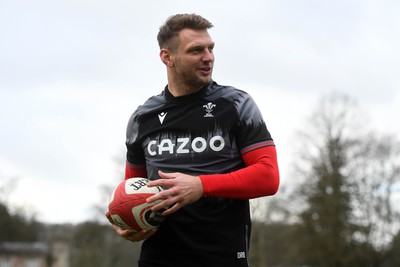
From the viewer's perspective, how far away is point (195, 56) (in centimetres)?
455

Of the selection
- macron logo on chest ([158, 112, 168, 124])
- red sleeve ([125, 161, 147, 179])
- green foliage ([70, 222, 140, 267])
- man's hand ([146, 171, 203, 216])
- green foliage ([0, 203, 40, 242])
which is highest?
macron logo on chest ([158, 112, 168, 124])

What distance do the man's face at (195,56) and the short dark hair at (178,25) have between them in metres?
0.04

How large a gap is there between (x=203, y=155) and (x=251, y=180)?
0.46 m

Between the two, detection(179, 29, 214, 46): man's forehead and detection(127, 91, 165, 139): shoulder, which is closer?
detection(179, 29, 214, 46): man's forehead

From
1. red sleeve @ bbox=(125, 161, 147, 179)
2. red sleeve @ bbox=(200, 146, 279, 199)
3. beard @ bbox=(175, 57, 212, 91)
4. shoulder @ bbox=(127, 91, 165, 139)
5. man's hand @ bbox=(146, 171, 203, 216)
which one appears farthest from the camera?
red sleeve @ bbox=(125, 161, 147, 179)

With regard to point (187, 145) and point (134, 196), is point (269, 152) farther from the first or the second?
point (134, 196)

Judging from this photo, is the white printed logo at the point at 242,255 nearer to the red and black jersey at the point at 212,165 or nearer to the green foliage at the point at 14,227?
the red and black jersey at the point at 212,165

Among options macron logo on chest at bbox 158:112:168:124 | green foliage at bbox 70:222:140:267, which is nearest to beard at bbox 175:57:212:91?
macron logo on chest at bbox 158:112:168:124

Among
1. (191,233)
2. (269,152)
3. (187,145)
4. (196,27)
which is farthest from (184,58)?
(191,233)

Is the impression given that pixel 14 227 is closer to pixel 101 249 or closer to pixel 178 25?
pixel 101 249

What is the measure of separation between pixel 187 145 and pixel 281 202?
121 feet

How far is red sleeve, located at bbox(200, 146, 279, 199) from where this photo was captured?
13.6 ft

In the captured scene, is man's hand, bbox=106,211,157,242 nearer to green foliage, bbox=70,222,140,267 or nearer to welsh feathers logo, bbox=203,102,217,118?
welsh feathers logo, bbox=203,102,217,118

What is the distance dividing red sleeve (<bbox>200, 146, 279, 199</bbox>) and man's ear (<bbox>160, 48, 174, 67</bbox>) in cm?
98
